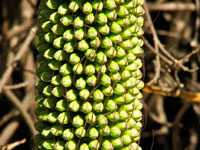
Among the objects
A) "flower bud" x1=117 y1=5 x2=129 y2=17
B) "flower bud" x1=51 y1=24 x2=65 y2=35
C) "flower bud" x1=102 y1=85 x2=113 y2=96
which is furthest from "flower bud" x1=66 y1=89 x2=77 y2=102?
"flower bud" x1=117 y1=5 x2=129 y2=17

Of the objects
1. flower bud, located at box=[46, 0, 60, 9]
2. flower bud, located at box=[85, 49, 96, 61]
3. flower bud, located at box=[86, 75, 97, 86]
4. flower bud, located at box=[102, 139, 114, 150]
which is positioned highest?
flower bud, located at box=[46, 0, 60, 9]

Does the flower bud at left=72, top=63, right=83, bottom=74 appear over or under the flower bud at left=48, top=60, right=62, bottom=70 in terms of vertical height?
under

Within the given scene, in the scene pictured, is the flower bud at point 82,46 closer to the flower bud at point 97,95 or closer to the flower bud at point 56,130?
the flower bud at point 97,95

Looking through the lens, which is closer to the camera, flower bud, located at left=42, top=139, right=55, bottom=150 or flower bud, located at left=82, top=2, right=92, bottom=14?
flower bud, located at left=82, top=2, right=92, bottom=14

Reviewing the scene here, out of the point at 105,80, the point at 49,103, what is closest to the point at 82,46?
the point at 105,80

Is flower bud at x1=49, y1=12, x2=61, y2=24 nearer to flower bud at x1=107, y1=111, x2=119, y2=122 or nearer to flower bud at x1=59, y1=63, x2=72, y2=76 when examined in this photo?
flower bud at x1=59, y1=63, x2=72, y2=76

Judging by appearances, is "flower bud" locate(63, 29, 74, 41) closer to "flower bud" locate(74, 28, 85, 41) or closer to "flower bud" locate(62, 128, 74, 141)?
"flower bud" locate(74, 28, 85, 41)

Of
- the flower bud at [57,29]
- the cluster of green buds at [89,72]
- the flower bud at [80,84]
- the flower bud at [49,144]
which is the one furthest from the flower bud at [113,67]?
the flower bud at [49,144]
